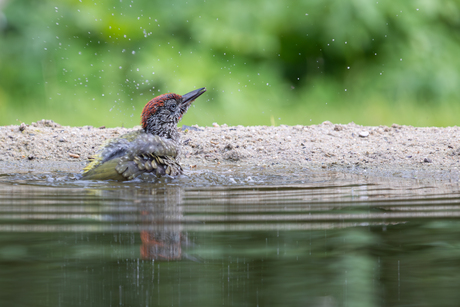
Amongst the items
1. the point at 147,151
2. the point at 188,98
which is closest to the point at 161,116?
the point at 188,98

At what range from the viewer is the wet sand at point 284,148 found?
6312 mm

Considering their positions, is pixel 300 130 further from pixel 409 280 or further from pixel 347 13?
pixel 409 280

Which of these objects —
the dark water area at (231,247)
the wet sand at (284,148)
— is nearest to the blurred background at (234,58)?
the wet sand at (284,148)

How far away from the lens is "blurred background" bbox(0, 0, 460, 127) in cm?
993

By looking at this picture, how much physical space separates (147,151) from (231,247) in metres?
3.07

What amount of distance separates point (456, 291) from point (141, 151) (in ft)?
12.8

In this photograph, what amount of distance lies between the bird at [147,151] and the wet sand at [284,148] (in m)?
0.58

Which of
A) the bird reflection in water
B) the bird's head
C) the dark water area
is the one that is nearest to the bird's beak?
the bird's head

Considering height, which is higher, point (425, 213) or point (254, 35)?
point (254, 35)

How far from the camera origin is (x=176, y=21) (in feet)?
34.7

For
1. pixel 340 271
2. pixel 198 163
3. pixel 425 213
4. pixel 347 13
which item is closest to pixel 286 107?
pixel 347 13

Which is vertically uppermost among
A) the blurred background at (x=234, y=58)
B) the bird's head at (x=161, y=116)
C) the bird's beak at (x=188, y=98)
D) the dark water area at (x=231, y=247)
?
the blurred background at (x=234, y=58)

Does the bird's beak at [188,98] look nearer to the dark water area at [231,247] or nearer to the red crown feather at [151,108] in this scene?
the red crown feather at [151,108]

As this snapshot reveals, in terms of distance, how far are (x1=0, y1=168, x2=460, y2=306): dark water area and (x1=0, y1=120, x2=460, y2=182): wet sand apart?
179 centimetres
